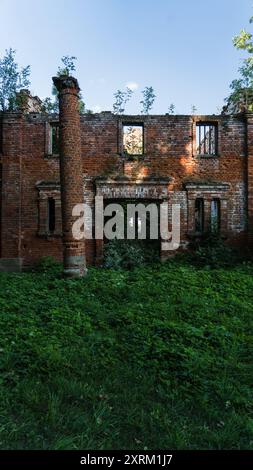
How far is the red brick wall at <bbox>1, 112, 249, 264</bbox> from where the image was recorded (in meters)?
12.9

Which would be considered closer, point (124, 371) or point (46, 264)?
point (124, 371)

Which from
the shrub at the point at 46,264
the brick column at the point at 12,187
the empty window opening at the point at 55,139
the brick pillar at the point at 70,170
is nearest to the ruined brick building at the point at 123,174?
the brick column at the point at 12,187

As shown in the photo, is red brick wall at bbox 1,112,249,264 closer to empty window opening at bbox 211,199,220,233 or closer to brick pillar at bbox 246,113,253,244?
brick pillar at bbox 246,113,253,244

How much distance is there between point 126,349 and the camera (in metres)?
4.84

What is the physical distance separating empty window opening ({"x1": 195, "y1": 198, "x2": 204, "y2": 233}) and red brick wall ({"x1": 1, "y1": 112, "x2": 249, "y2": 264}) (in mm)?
397

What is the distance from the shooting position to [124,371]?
428 centimetres

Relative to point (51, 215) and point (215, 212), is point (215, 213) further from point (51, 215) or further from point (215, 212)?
point (51, 215)

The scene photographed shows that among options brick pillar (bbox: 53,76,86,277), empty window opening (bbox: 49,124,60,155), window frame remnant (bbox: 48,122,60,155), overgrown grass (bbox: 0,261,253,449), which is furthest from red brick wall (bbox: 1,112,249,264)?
overgrown grass (bbox: 0,261,253,449)

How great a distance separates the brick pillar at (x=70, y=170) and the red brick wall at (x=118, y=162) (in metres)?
3.30

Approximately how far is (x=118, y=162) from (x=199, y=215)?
3.55 metres

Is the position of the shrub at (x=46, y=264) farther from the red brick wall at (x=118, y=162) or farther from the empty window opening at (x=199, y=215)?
the empty window opening at (x=199, y=215)

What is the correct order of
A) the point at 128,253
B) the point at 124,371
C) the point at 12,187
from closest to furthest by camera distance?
the point at 124,371, the point at 128,253, the point at 12,187

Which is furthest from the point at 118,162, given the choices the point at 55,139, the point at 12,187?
the point at 12,187
